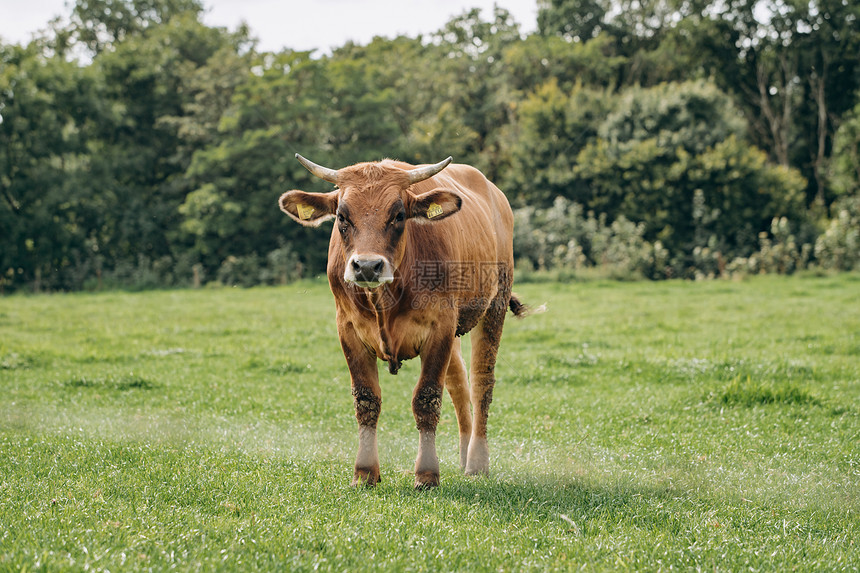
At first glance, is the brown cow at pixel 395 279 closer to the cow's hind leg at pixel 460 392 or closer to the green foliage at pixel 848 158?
the cow's hind leg at pixel 460 392

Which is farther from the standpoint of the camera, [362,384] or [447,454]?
[447,454]

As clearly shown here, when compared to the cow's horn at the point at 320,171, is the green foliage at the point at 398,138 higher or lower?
higher

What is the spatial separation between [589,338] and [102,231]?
2726 cm

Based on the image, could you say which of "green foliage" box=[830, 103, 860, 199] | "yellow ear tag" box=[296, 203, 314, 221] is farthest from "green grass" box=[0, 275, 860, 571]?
"green foliage" box=[830, 103, 860, 199]

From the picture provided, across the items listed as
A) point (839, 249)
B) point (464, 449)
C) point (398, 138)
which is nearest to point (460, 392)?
point (464, 449)

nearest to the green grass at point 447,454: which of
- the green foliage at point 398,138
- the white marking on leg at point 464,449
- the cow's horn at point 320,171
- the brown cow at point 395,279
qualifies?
the white marking on leg at point 464,449

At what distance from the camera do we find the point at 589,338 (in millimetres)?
14312

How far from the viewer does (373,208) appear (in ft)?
17.9

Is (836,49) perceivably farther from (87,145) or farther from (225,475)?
(225,475)

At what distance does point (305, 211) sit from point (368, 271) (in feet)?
4.62

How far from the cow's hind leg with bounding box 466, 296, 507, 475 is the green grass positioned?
0.26m

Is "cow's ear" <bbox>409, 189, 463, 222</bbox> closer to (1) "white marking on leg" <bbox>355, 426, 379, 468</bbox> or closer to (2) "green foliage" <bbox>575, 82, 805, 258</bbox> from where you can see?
(1) "white marking on leg" <bbox>355, 426, 379, 468</bbox>

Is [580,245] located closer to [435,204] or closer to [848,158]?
[848,158]

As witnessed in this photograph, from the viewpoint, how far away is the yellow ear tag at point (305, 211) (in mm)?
6082
